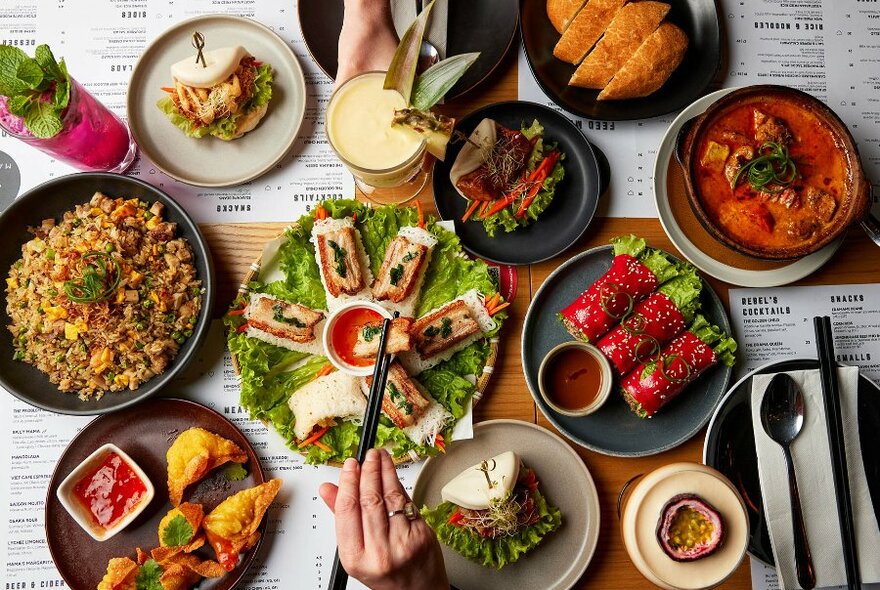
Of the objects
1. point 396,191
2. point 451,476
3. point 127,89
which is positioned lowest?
point 451,476

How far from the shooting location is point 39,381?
2.10 m

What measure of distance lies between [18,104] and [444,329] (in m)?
1.47

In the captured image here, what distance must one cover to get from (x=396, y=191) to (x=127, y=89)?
102cm

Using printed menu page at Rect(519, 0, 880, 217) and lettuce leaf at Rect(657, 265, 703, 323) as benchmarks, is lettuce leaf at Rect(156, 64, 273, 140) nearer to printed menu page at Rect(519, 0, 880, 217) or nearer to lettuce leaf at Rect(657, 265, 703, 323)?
printed menu page at Rect(519, 0, 880, 217)

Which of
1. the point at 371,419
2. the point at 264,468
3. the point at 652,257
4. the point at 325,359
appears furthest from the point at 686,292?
the point at 264,468

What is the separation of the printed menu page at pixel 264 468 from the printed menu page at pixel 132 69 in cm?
48

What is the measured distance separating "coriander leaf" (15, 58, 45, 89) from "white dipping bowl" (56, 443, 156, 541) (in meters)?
1.15

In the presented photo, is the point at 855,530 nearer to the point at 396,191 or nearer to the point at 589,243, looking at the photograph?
the point at 589,243

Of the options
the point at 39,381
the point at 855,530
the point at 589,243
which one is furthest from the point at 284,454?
A: the point at 855,530

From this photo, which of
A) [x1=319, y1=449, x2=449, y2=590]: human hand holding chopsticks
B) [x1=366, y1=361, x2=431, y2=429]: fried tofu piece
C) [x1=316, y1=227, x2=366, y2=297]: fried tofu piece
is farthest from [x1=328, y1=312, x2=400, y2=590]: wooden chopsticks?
[x1=316, y1=227, x2=366, y2=297]: fried tofu piece

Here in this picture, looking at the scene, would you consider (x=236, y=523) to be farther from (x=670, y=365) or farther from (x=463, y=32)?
(x=463, y=32)

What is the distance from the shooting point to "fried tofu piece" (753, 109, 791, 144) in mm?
2084

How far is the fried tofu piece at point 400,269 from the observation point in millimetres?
→ 2143

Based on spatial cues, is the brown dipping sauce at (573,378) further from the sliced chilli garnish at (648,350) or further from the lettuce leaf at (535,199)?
the lettuce leaf at (535,199)
